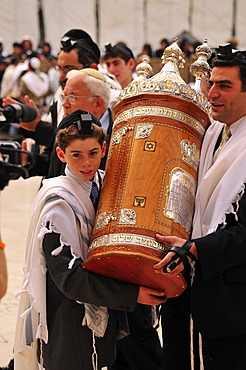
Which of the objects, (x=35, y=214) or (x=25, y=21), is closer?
(x=35, y=214)

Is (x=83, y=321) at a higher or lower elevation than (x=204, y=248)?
lower

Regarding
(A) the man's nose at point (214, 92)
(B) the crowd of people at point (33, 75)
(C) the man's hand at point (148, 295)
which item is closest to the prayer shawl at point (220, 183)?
(A) the man's nose at point (214, 92)

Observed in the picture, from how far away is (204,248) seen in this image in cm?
266

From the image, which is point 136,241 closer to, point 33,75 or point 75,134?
point 75,134

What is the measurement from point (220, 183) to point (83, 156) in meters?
0.56

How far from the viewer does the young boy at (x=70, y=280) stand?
2.73 metres

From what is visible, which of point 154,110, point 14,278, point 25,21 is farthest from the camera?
point 25,21

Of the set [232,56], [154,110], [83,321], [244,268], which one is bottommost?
[83,321]

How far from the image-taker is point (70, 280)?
2.71 meters

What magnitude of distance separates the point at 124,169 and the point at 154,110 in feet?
0.86

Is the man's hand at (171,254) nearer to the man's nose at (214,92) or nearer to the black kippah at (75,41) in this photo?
the man's nose at (214,92)

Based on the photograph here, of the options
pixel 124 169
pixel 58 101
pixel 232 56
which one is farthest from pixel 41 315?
pixel 58 101

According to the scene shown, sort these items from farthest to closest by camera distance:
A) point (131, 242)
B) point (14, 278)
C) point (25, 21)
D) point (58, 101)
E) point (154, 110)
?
point (25, 21), point (14, 278), point (58, 101), point (154, 110), point (131, 242)

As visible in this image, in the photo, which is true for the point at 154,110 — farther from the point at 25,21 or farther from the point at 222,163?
the point at 25,21
